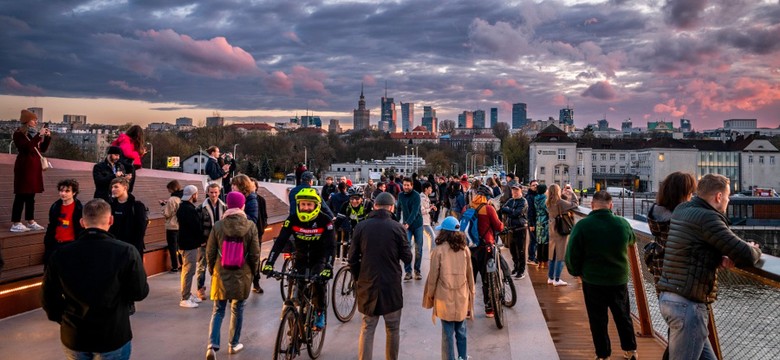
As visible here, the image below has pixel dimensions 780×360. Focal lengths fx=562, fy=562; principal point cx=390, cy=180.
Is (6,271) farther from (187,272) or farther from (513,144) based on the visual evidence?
(513,144)

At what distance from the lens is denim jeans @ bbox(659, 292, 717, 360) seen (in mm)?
4059

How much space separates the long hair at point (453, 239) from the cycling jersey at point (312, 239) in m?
1.30

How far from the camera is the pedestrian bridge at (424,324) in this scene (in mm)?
5555

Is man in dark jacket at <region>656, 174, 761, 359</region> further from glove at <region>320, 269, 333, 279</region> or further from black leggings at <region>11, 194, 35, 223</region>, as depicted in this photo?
black leggings at <region>11, 194, 35, 223</region>

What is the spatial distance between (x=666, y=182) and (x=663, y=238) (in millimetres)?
532

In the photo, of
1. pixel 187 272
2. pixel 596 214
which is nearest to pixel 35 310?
pixel 187 272

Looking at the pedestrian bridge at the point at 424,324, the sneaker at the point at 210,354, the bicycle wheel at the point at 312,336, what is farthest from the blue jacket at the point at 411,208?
the sneaker at the point at 210,354

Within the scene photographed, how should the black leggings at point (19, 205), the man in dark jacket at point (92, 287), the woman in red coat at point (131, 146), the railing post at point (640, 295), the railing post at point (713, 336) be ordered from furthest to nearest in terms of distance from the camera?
the black leggings at point (19, 205) → the woman in red coat at point (131, 146) → the railing post at point (640, 295) → the railing post at point (713, 336) → the man in dark jacket at point (92, 287)

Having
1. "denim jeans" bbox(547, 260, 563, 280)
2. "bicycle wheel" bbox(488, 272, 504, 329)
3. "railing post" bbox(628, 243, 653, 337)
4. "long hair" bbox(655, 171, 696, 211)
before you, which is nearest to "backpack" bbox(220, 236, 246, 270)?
"bicycle wheel" bbox(488, 272, 504, 329)

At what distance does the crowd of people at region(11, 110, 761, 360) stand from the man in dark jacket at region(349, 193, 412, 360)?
10 mm

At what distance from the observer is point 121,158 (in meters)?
8.35

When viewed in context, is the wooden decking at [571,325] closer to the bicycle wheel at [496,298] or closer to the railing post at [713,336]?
the bicycle wheel at [496,298]

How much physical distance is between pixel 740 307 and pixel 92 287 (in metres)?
5.78

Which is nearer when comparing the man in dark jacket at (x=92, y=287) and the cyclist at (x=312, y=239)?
the man in dark jacket at (x=92, y=287)
